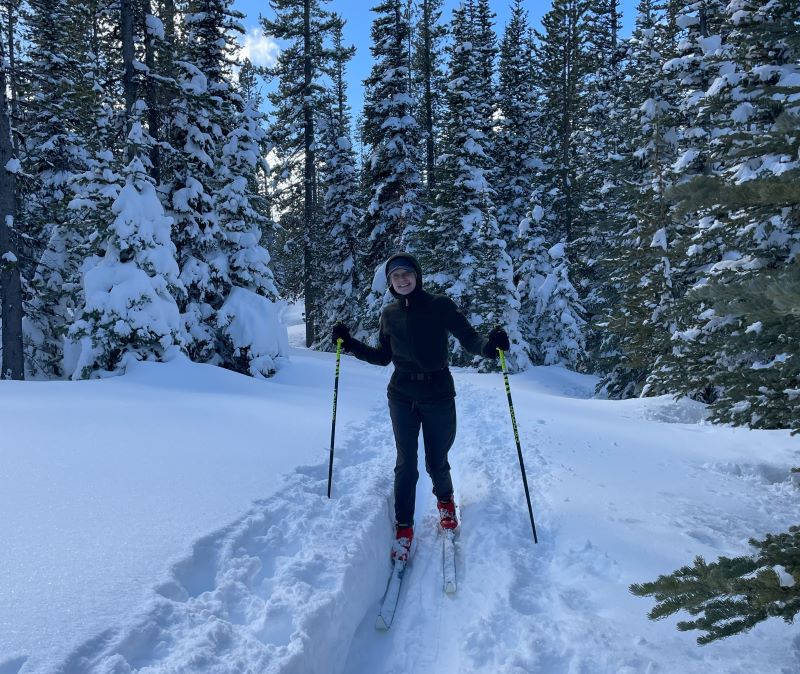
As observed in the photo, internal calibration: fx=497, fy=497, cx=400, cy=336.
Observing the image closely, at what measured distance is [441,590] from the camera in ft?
14.1

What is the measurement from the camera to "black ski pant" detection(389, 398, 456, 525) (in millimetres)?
5102

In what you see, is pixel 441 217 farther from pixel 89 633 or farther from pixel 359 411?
pixel 89 633

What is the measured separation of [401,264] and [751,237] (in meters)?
6.13

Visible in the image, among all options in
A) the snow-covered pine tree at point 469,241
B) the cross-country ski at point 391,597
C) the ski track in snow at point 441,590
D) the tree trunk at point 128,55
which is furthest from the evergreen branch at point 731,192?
the snow-covered pine tree at point 469,241

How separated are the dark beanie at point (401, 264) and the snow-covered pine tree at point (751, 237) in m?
2.58

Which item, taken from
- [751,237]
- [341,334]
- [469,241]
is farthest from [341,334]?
[469,241]

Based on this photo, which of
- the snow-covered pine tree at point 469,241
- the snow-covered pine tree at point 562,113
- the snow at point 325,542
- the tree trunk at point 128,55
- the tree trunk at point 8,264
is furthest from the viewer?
the snow-covered pine tree at point 562,113

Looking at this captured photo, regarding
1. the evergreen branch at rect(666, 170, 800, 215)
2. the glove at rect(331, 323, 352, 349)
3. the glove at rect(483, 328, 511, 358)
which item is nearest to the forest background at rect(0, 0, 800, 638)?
the evergreen branch at rect(666, 170, 800, 215)

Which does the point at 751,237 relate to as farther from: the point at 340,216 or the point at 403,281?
the point at 340,216

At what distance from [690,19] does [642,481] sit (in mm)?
14506

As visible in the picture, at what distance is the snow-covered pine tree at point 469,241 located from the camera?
19.0 metres

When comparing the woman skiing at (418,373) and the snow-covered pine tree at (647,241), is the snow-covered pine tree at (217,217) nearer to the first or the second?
the woman skiing at (418,373)

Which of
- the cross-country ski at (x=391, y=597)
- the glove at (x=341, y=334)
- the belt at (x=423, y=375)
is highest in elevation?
the glove at (x=341, y=334)

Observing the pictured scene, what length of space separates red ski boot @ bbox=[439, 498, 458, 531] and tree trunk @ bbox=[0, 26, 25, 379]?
43.4 feet
